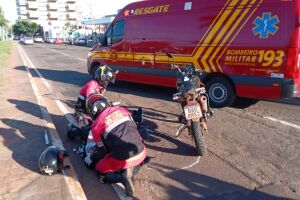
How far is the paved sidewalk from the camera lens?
13.5ft

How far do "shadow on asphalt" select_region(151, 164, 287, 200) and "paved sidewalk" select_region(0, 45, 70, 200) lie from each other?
130 centimetres

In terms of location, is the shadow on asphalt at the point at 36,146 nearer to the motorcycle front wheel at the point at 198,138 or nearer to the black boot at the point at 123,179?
the black boot at the point at 123,179

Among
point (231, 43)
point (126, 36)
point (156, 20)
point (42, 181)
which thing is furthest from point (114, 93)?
point (42, 181)

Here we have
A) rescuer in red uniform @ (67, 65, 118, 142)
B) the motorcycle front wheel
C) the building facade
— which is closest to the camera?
the motorcycle front wheel

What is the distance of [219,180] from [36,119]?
4470mm

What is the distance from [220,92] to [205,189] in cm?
442

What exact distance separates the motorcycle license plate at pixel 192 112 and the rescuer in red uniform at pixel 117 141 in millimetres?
1262

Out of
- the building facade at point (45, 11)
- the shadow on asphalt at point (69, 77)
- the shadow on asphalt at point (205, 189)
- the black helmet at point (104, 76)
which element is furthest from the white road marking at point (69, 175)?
the building facade at point (45, 11)

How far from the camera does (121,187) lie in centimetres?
430

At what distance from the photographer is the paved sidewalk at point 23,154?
410 cm

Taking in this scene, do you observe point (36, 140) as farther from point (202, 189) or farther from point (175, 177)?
point (202, 189)

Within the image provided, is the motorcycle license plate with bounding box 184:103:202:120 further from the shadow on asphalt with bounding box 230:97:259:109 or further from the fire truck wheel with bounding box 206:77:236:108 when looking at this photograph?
the shadow on asphalt with bounding box 230:97:259:109

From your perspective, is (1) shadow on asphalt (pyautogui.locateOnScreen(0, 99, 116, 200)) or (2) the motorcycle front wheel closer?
(1) shadow on asphalt (pyautogui.locateOnScreen(0, 99, 116, 200))

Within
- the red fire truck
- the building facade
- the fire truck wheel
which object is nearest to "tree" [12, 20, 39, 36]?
the building facade
